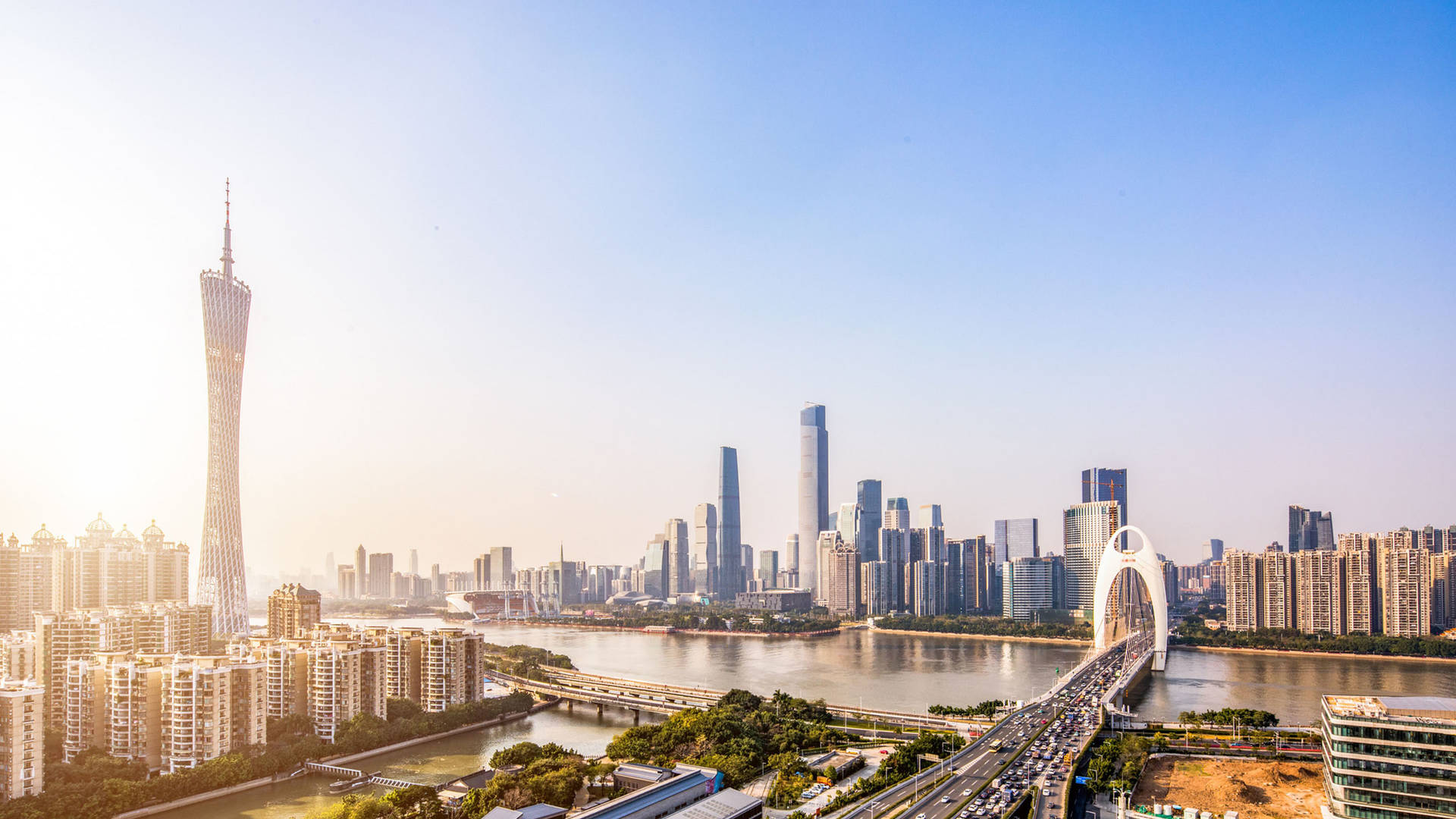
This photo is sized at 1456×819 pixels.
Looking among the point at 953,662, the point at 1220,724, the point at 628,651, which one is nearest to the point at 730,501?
the point at 628,651

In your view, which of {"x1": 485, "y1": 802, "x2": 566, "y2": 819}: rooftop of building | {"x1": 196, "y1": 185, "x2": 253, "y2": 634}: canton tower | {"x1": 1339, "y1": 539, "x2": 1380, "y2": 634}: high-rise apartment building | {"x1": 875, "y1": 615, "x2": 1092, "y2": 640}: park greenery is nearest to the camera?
{"x1": 485, "y1": 802, "x2": 566, "y2": 819}: rooftop of building

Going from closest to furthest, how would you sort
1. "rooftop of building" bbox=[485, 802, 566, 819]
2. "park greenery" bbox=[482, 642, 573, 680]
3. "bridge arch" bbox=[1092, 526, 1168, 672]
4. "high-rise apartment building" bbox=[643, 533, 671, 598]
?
"rooftop of building" bbox=[485, 802, 566, 819], "park greenery" bbox=[482, 642, 573, 680], "bridge arch" bbox=[1092, 526, 1168, 672], "high-rise apartment building" bbox=[643, 533, 671, 598]

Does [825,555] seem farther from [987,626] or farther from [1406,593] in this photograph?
[1406,593]

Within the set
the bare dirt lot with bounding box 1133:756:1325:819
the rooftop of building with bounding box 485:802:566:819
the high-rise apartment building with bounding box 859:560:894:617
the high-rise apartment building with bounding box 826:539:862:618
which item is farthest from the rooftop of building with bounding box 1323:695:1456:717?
the high-rise apartment building with bounding box 826:539:862:618

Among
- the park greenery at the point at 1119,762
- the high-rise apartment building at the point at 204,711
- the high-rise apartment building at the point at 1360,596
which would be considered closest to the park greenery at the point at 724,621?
the high-rise apartment building at the point at 1360,596

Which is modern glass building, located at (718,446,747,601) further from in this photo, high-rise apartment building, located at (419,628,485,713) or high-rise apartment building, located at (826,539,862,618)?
high-rise apartment building, located at (419,628,485,713)

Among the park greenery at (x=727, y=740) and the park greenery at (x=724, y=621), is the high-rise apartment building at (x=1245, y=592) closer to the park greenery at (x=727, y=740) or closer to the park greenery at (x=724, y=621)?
the park greenery at (x=724, y=621)

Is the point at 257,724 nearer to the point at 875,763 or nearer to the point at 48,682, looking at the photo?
the point at 48,682
